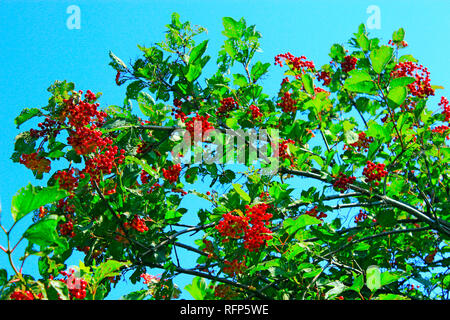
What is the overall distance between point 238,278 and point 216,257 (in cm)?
28

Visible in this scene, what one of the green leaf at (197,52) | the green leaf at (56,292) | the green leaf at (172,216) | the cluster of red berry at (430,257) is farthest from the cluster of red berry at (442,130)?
the green leaf at (56,292)

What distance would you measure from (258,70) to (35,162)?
2.43 meters

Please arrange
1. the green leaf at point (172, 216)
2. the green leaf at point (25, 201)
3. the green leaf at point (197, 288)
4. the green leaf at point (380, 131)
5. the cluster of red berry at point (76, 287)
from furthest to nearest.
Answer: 1. the green leaf at point (172, 216)
2. the green leaf at point (380, 131)
3. the green leaf at point (197, 288)
4. the cluster of red berry at point (76, 287)
5. the green leaf at point (25, 201)

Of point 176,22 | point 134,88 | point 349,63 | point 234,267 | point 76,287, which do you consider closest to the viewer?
point 76,287

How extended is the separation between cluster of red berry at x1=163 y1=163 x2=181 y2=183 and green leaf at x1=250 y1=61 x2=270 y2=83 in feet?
4.51

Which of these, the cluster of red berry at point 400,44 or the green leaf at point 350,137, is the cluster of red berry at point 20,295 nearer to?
the green leaf at point 350,137

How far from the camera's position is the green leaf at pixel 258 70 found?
4.52 m

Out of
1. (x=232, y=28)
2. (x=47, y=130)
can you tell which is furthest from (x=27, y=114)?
(x=232, y=28)

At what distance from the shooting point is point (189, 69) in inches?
157

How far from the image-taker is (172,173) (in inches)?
151

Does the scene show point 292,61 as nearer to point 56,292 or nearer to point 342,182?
point 342,182

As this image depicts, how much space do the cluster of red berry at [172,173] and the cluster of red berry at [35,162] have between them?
100 cm

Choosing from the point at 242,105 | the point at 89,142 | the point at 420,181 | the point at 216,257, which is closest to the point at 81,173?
the point at 89,142

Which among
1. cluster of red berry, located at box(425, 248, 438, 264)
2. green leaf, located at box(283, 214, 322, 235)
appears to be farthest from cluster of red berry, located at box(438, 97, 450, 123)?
green leaf, located at box(283, 214, 322, 235)
